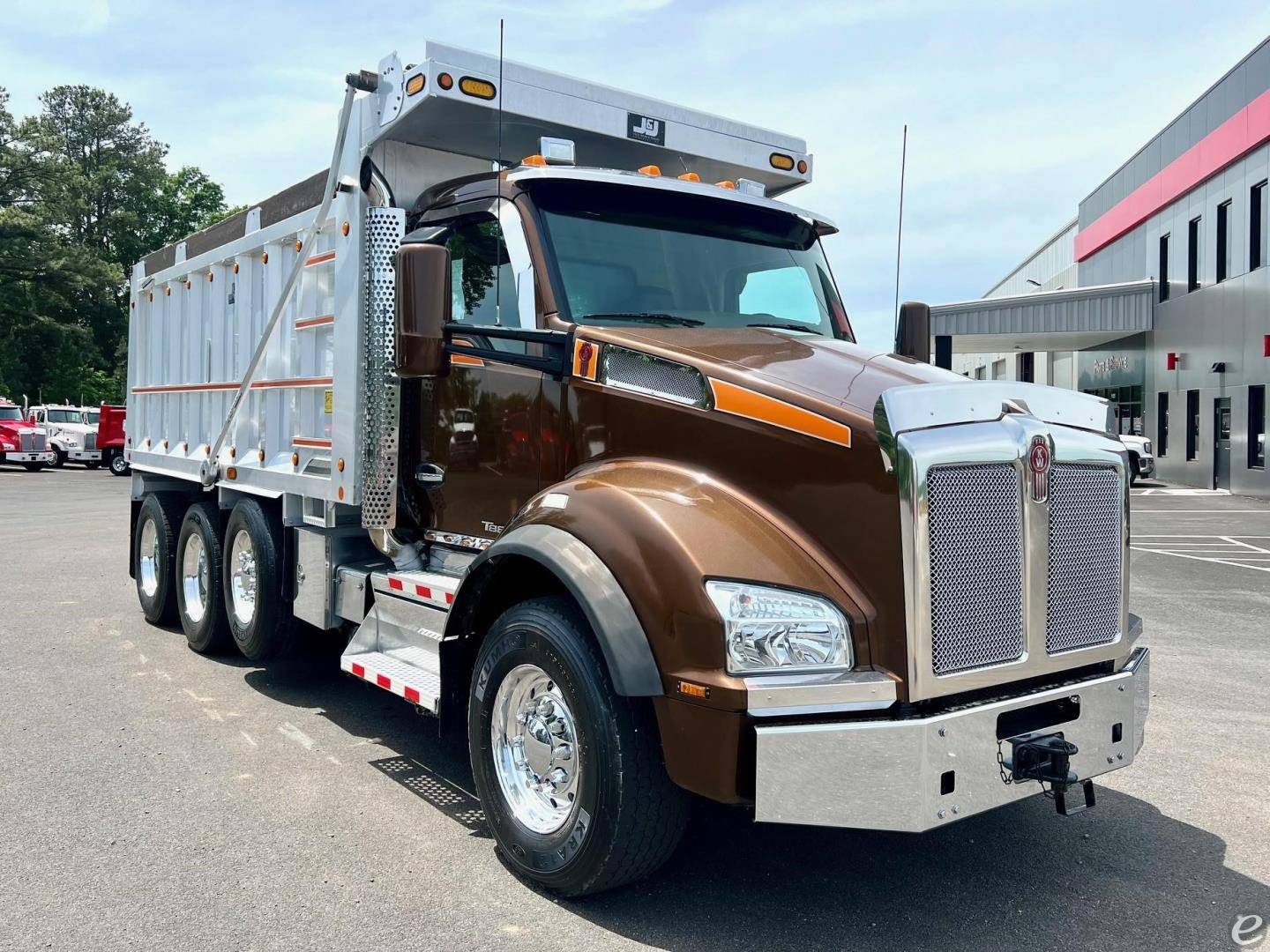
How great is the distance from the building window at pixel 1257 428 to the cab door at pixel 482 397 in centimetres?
2406

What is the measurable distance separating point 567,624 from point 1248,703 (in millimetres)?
4906

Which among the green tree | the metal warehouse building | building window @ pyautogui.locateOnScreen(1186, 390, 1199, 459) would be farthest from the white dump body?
the green tree

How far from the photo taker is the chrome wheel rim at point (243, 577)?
6.88 meters

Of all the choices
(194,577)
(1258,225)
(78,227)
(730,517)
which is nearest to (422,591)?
(730,517)

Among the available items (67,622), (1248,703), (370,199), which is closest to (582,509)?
(370,199)

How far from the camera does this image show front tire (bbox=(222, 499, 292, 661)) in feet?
21.3

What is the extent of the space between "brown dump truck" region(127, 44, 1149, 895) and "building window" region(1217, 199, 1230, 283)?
80.0 ft

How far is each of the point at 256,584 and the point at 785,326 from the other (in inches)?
143

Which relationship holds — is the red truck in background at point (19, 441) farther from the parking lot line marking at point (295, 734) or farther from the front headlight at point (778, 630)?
the front headlight at point (778, 630)

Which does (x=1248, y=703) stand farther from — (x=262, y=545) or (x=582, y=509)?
(x=262, y=545)

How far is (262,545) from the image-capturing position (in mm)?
6574

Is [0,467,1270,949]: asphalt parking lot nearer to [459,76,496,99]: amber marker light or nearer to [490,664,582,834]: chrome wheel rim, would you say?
[490,664,582,834]: chrome wheel rim

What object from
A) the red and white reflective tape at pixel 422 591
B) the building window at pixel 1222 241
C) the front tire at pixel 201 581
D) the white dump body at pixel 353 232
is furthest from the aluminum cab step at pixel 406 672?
the building window at pixel 1222 241

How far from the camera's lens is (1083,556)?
12.6ft
